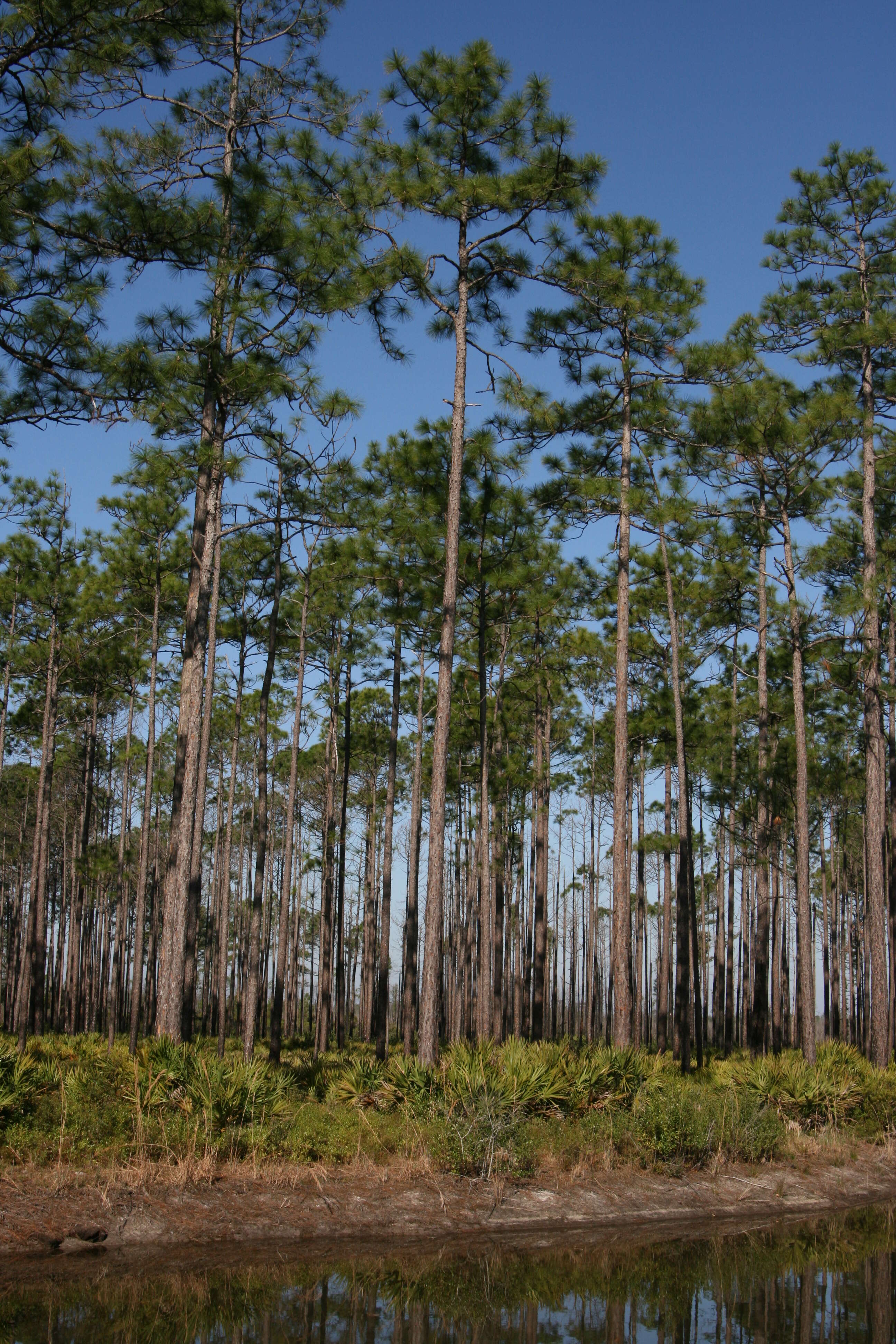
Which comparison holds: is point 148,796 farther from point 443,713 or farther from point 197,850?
point 443,713

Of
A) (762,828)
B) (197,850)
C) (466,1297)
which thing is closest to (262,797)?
(197,850)

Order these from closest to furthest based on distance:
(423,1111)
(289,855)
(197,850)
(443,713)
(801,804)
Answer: (423,1111)
(443,713)
(801,804)
(197,850)
(289,855)

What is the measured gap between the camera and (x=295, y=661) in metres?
24.3

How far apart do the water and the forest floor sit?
0.84 ft

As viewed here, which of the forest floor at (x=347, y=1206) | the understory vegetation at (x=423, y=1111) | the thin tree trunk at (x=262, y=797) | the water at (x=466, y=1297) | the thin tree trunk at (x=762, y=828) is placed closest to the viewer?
the water at (x=466, y=1297)

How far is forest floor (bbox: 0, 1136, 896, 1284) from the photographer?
7371 millimetres

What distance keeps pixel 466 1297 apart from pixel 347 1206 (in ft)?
7.43

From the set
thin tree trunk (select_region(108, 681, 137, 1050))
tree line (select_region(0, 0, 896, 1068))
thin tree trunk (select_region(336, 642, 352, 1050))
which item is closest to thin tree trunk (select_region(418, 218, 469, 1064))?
tree line (select_region(0, 0, 896, 1068))

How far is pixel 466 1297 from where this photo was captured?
6.50 metres

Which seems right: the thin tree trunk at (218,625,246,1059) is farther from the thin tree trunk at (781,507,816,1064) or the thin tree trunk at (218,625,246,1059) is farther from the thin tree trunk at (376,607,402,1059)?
the thin tree trunk at (781,507,816,1064)

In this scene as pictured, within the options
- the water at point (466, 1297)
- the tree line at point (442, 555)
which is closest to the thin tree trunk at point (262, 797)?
the tree line at point (442, 555)

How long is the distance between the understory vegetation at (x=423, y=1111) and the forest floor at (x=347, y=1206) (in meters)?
0.21

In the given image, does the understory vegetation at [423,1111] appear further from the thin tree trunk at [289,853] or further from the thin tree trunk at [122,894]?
the thin tree trunk at [122,894]

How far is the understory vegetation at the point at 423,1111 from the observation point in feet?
28.4
